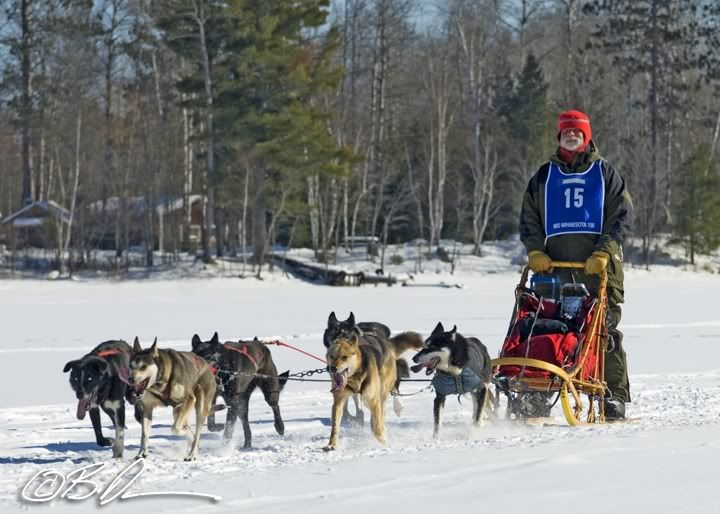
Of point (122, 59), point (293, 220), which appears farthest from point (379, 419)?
point (122, 59)

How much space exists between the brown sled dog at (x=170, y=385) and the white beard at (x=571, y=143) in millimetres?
2542

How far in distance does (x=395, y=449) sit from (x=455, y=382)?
879 millimetres

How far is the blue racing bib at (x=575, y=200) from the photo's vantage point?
640 centimetres

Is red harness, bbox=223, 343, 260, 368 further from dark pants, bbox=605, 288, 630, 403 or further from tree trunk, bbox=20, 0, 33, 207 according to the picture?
tree trunk, bbox=20, 0, 33, 207

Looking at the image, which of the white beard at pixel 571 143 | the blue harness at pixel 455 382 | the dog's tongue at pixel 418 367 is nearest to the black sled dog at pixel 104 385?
the dog's tongue at pixel 418 367

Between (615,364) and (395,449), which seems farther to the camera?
(615,364)

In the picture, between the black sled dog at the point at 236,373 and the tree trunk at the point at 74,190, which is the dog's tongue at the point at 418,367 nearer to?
the black sled dog at the point at 236,373

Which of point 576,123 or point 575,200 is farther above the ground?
point 576,123

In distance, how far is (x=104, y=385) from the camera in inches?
230

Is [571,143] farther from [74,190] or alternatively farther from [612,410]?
[74,190]

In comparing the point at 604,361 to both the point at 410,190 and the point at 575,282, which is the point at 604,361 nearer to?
the point at 575,282

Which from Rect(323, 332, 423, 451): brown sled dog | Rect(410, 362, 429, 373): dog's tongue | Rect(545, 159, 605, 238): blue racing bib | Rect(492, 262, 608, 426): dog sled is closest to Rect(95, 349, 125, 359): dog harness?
Rect(323, 332, 423, 451): brown sled dog

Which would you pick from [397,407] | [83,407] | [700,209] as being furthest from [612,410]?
[700,209]

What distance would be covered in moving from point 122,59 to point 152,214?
800 centimetres
